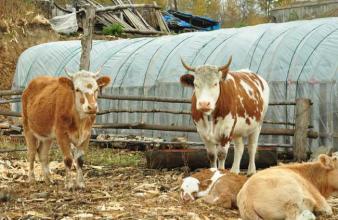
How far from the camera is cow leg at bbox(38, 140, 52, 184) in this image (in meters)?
9.68

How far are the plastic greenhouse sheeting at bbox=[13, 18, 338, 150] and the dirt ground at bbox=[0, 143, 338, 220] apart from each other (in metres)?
3.95

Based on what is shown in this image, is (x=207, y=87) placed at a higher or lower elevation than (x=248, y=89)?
higher

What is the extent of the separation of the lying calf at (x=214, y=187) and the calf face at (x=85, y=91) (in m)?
1.76

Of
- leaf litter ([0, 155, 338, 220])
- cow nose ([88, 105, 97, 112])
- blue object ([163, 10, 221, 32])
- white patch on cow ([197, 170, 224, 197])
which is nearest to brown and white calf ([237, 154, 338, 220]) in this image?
leaf litter ([0, 155, 338, 220])

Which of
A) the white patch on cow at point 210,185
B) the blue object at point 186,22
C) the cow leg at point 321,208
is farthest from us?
the blue object at point 186,22

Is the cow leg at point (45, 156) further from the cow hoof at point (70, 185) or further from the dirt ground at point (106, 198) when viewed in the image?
the cow hoof at point (70, 185)

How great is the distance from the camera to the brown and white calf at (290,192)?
238 inches

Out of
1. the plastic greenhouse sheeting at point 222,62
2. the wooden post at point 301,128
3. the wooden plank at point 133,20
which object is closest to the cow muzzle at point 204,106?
the wooden post at point 301,128

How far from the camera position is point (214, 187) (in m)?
7.50

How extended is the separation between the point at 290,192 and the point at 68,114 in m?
3.84

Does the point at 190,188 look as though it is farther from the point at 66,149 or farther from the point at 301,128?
the point at 301,128

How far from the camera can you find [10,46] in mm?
24984

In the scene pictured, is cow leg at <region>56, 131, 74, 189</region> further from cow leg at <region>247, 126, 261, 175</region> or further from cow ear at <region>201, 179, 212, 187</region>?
cow leg at <region>247, 126, 261, 175</region>

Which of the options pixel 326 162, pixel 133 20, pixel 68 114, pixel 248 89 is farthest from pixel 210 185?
pixel 133 20
